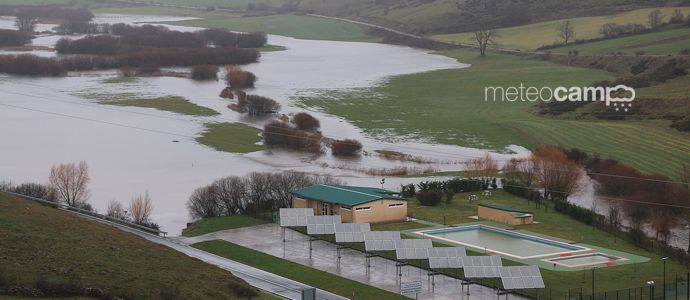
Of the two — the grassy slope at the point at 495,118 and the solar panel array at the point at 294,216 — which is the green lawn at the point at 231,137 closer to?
the grassy slope at the point at 495,118

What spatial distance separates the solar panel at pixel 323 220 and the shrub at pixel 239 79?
54344 millimetres

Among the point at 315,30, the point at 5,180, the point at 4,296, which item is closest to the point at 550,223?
the point at 4,296

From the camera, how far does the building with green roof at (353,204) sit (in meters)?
37.1

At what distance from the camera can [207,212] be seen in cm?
4078

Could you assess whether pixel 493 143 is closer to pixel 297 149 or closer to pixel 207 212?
pixel 297 149

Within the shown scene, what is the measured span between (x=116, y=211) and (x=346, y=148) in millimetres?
20711

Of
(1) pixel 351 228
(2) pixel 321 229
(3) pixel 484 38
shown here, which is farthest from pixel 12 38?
(1) pixel 351 228

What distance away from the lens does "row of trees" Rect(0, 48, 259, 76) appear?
9788 cm

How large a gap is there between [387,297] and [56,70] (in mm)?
76736

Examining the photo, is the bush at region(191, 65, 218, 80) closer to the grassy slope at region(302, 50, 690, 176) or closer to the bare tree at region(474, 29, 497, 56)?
the grassy slope at region(302, 50, 690, 176)

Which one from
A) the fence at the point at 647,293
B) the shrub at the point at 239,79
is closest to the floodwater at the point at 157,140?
the shrub at the point at 239,79

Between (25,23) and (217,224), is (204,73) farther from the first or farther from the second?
(217,224)

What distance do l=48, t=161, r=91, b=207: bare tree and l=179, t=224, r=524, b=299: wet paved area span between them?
28.6 feet

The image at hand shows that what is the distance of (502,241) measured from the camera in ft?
115
